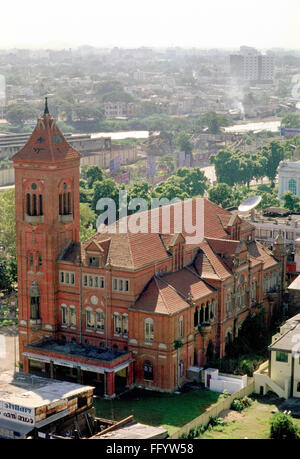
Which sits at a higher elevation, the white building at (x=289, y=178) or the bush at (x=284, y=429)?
the white building at (x=289, y=178)

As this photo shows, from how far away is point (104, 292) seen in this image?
2758 inches

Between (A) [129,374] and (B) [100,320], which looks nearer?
(A) [129,374]

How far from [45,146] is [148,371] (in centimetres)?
2103

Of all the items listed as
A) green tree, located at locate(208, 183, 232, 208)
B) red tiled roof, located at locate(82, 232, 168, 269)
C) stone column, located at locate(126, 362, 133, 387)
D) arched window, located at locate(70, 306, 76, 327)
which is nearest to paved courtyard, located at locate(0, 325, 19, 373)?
arched window, located at locate(70, 306, 76, 327)

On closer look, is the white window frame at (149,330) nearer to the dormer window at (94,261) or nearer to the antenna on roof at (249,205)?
the dormer window at (94,261)

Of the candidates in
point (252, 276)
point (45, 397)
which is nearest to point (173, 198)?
point (252, 276)

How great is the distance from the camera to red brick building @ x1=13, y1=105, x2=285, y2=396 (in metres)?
68.0

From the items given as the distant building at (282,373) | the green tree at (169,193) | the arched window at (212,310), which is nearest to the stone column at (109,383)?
the distant building at (282,373)

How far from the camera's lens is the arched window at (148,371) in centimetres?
6831

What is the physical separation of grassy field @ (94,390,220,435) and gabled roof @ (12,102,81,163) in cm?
2089

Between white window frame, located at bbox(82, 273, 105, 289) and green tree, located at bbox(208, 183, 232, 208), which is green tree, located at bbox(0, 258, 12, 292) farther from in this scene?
green tree, located at bbox(208, 183, 232, 208)

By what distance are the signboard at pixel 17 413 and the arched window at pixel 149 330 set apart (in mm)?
14937

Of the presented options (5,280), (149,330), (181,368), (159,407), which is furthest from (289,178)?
(159,407)

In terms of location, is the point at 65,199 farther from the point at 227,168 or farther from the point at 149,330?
the point at 227,168
